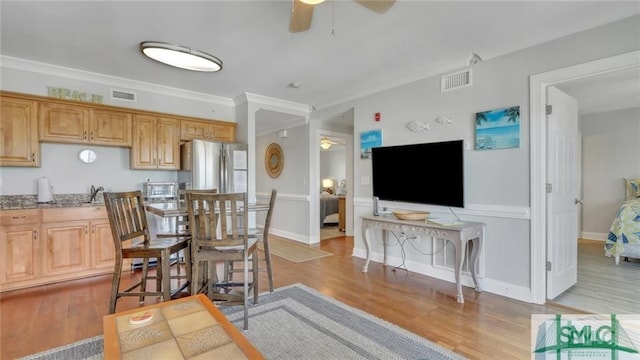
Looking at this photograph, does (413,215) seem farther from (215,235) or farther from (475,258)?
(215,235)

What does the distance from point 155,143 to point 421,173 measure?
12.0ft

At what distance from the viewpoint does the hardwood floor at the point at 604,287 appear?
272cm

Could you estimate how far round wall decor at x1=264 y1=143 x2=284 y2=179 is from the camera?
6.38 metres

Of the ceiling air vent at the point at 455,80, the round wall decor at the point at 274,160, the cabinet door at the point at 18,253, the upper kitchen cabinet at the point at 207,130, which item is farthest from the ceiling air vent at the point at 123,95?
the ceiling air vent at the point at 455,80

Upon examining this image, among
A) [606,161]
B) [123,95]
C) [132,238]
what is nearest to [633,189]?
[606,161]

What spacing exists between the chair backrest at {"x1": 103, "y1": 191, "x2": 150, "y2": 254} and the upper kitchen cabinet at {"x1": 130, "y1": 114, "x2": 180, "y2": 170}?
1.73 m

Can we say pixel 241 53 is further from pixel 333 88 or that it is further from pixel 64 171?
pixel 64 171

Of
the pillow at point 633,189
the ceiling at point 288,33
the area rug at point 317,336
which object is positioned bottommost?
the area rug at point 317,336

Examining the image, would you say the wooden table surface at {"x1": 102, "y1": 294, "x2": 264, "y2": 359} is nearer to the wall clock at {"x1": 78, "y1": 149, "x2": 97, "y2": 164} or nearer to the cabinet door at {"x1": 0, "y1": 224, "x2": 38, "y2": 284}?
the cabinet door at {"x1": 0, "y1": 224, "x2": 38, "y2": 284}

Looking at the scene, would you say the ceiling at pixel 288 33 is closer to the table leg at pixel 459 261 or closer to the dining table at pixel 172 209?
the dining table at pixel 172 209

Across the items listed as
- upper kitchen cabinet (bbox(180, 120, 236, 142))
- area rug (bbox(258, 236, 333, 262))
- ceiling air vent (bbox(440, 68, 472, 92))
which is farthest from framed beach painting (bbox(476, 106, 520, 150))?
upper kitchen cabinet (bbox(180, 120, 236, 142))

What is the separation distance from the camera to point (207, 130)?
4.72m

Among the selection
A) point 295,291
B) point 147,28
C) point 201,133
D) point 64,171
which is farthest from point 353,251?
point 64,171

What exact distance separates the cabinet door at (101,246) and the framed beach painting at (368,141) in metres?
3.48
